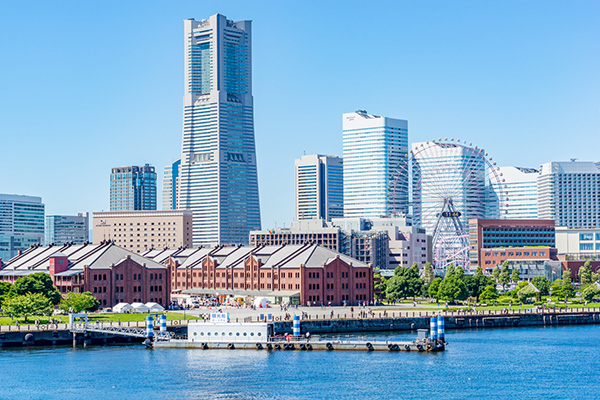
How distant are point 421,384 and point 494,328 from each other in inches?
2728

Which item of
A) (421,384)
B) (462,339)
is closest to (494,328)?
(462,339)

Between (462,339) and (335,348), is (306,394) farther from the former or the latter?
(462,339)

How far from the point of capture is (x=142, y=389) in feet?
333

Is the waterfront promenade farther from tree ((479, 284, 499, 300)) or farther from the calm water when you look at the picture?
the calm water

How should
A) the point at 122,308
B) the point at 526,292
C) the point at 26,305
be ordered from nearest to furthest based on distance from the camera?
the point at 26,305
the point at 122,308
the point at 526,292

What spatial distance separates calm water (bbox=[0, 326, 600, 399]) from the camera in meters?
99.4

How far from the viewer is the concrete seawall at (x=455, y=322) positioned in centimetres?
15700

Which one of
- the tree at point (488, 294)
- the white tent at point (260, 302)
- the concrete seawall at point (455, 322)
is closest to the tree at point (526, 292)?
the tree at point (488, 294)

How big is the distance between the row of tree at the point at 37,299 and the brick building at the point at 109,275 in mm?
7531

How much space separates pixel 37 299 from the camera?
155000mm

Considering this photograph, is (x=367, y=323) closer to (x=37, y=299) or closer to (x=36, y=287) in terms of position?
(x=37, y=299)

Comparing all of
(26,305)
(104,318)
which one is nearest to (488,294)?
(104,318)

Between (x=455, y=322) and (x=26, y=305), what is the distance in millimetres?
68448

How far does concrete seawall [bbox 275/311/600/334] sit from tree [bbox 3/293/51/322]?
36697 mm
